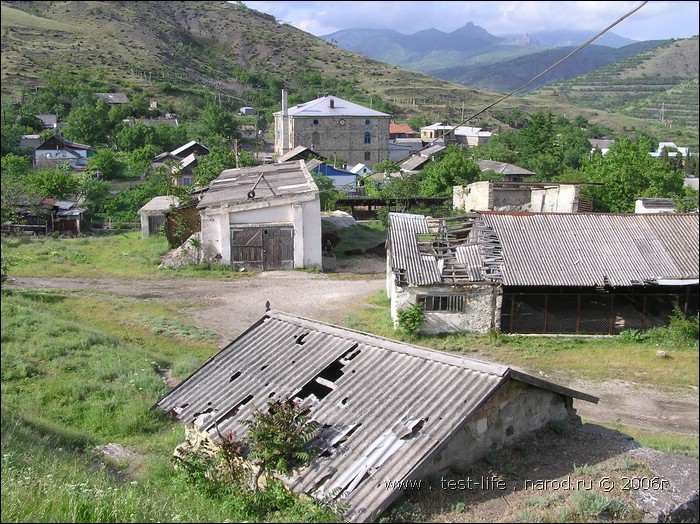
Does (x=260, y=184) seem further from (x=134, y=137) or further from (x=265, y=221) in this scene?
(x=134, y=137)

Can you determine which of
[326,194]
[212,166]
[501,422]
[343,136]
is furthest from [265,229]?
[343,136]

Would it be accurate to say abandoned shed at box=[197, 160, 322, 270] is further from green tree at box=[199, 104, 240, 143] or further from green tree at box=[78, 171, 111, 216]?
green tree at box=[199, 104, 240, 143]

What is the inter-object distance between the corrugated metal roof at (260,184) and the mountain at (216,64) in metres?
28.1

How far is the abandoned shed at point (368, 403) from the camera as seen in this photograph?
21.7 ft

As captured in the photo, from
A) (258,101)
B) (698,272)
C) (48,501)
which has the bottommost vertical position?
(48,501)

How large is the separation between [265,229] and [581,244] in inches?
483

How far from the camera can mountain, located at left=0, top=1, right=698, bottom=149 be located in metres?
69.2

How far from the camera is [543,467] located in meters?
7.34

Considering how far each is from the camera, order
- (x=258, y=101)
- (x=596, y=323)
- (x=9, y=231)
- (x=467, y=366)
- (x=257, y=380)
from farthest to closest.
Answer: (x=258, y=101)
(x=596, y=323)
(x=257, y=380)
(x=467, y=366)
(x=9, y=231)

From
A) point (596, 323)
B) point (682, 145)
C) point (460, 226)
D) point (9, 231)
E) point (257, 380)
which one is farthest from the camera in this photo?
point (682, 145)

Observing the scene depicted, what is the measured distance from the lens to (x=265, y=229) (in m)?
24.6

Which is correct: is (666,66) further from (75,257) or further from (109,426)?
(109,426)

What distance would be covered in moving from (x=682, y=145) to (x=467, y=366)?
99.4 meters

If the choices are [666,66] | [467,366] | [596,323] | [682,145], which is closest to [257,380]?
[467,366]
